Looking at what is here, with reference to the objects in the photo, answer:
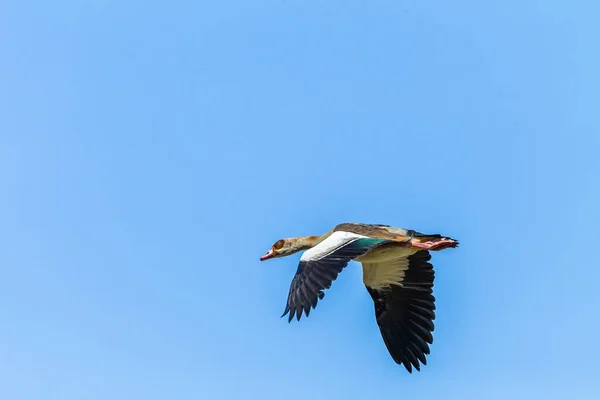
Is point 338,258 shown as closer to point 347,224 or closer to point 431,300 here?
point 347,224

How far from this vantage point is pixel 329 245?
1786 cm

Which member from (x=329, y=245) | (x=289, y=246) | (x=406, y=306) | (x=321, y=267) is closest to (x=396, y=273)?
(x=406, y=306)

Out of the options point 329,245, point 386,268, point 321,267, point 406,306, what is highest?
point 386,268

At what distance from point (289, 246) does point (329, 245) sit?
3.46m

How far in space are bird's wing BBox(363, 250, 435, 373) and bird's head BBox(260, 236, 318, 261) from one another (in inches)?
55.0

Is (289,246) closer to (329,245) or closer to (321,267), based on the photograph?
(329,245)

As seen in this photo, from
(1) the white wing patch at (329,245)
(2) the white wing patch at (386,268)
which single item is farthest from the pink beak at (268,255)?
(1) the white wing patch at (329,245)

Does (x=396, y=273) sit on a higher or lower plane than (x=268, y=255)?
lower

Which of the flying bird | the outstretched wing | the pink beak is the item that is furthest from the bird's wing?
the outstretched wing

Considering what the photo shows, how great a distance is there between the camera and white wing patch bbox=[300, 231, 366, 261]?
17.1m

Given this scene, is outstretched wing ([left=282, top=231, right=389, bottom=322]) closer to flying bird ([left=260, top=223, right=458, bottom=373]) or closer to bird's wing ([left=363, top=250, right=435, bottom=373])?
flying bird ([left=260, top=223, right=458, bottom=373])

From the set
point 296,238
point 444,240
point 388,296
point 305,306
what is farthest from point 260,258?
point 305,306

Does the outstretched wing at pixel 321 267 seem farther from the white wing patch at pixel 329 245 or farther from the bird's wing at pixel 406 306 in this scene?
the bird's wing at pixel 406 306

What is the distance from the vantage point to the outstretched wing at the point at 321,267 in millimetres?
15547
